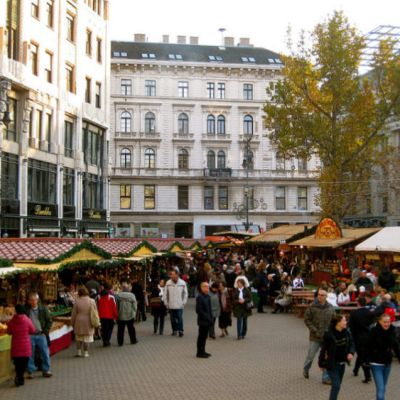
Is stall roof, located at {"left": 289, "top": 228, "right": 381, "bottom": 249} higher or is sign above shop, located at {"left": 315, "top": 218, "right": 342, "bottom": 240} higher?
sign above shop, located at {"left": 315, "top": 218, "right": 342, "bottom": 240}

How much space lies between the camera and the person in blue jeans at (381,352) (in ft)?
30.3

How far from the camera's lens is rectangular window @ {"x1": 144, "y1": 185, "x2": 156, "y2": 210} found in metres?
66.6

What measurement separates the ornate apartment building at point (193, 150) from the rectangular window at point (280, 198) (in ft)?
0.33

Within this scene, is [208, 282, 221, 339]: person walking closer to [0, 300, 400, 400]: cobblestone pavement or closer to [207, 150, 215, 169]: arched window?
[0, 300, 400, 400]: cobblestone pavement

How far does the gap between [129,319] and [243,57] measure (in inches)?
2263

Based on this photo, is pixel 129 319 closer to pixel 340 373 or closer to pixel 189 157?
pixel 340 373

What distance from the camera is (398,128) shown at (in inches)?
2276

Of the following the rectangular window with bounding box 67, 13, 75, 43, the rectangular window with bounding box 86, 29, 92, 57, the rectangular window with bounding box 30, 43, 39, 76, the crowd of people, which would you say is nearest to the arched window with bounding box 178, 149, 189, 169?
the rectangular window with bounding box 86, 29, 92, 57

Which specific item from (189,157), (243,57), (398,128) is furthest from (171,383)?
(243,57)

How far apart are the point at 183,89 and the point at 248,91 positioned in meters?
6.65

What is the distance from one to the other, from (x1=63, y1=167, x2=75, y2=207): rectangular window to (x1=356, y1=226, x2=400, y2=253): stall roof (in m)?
21.5

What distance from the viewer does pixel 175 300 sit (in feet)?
57.9

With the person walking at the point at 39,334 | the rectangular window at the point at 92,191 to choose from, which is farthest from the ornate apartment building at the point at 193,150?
the person walking at the point at 39,334

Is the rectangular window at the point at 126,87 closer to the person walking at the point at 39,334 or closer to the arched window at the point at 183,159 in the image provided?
the arched window at the point at 183,159
